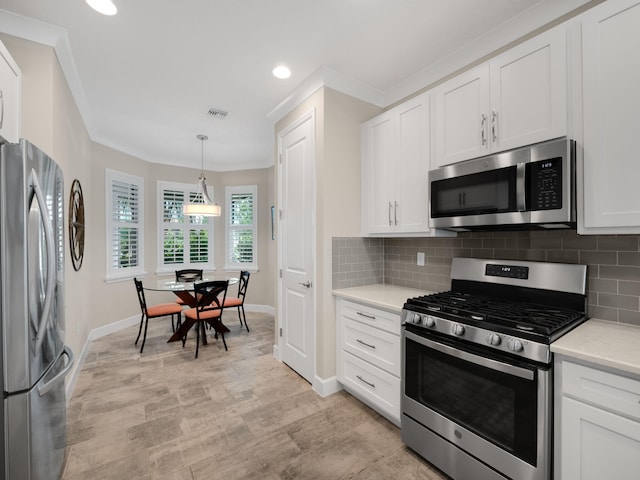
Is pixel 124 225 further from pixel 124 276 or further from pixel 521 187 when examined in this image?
pixel 521 187

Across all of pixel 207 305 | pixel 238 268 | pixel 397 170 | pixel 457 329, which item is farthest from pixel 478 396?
pixel 238 268

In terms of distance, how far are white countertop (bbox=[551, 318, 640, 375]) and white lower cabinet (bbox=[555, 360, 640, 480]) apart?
0.06 metres

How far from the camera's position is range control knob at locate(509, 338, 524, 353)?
1.37 metres

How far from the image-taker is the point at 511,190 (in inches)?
67.8

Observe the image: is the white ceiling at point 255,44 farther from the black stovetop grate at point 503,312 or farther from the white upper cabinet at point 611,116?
the black stovetop grate at point 503,312

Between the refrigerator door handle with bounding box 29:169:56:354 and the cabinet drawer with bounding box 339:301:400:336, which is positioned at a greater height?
the refrigerator door handle with bounding box 29:169:56:354

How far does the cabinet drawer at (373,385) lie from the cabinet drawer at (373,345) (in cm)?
5

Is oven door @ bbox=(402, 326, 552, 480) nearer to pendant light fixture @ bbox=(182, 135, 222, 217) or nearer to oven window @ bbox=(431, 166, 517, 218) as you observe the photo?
oven window @ bbox=(431, 166, 517, 218)

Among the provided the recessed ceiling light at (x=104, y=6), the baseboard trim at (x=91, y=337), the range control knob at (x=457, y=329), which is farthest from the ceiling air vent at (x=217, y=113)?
the range control knob at (x=457, y=329)

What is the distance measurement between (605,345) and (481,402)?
24.0 inches

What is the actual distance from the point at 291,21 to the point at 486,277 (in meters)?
2.23

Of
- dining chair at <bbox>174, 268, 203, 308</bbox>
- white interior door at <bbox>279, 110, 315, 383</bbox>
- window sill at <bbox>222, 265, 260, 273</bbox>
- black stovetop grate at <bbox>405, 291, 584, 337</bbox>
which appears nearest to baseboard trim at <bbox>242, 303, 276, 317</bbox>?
window sill at <bbox>222, 265, 260, 273</bbox>

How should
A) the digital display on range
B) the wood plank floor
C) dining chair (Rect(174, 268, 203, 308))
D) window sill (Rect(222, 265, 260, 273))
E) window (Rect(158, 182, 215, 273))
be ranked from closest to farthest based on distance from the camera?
1. the wood plank floor
2. the digital display on range
3. dining chair (Rect(174, 268, 203, 308))
4. window (Rect(158, 182, 215, 273))
5. window sill (Rect(222, 265, 260, 273))

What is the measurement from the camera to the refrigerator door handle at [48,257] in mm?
1400
